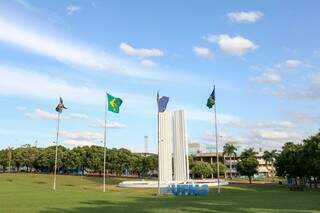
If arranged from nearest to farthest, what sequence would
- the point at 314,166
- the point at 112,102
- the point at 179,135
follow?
the point at 112,102
the point at 314,166
the point at 179,135

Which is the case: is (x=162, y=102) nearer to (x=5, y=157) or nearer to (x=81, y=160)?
(x=81, y=160)

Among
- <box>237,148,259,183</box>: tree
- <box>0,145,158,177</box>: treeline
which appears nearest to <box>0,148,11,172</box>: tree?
<box>0,145,158,177</box>: treeline

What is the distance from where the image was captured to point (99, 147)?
14975 centimetres

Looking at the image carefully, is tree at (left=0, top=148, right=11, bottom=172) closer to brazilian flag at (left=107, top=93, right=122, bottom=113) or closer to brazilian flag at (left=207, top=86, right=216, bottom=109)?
brazilian flag at (left=107, top=93, right=122, bottom=113)

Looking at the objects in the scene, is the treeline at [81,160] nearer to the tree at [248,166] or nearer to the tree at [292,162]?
the tree at [248,166]

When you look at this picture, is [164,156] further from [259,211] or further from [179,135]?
[259,211]

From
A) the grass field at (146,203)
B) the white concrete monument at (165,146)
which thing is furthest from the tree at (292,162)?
the grass field at (146,203)

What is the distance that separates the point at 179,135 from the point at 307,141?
76.1 ft

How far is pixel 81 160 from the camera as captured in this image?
14662cm

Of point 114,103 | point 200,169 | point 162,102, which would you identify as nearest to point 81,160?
point 200,169

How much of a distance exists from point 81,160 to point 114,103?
272ft

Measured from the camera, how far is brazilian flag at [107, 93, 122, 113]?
6688 cm

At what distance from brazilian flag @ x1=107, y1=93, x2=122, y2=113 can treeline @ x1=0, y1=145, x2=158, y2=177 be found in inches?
3063

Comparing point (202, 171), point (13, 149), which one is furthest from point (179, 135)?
point (13, 149)
